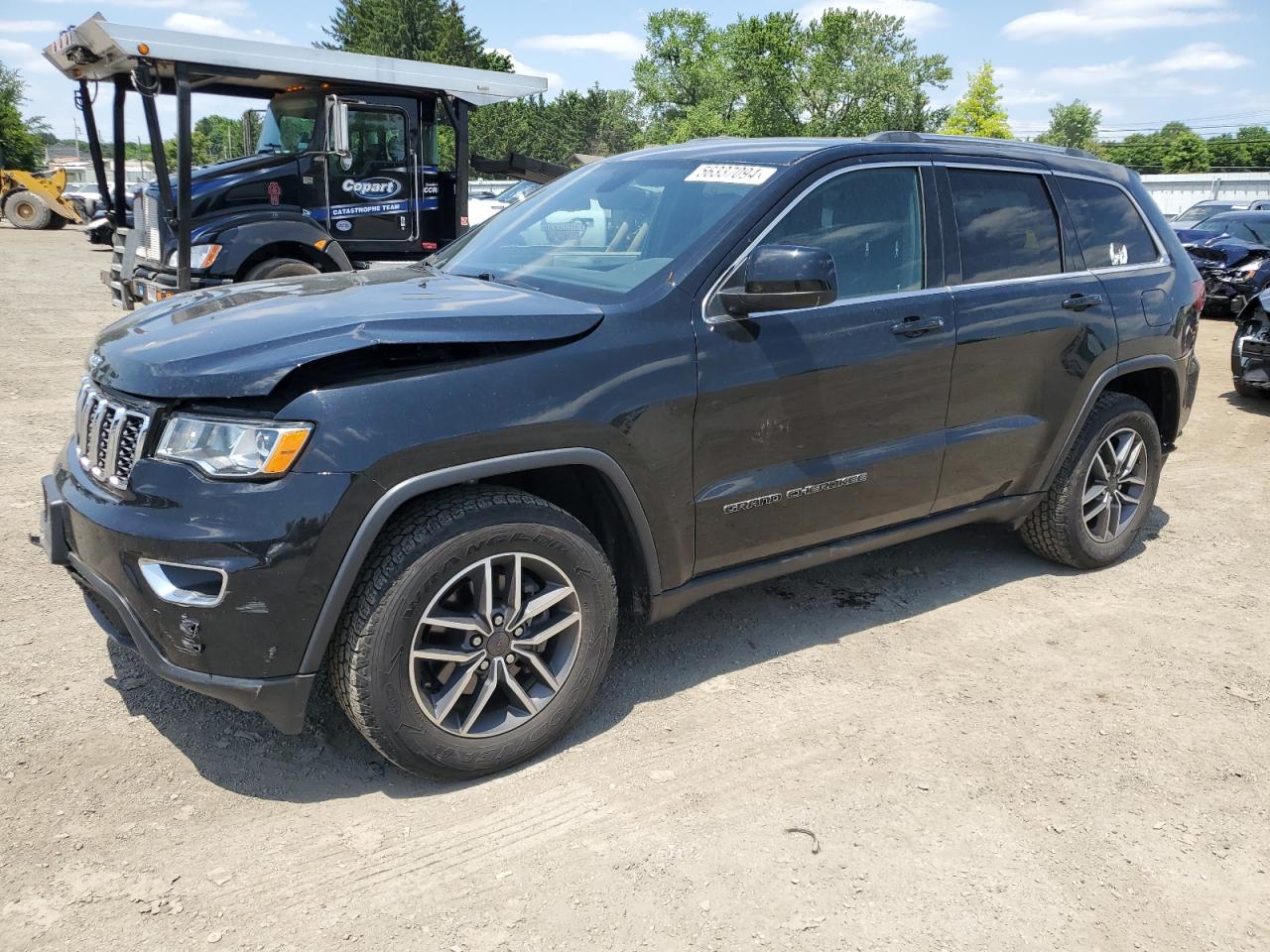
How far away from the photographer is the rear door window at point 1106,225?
434 cm

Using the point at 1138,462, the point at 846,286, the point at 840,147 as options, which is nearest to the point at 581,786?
the point at 846,286

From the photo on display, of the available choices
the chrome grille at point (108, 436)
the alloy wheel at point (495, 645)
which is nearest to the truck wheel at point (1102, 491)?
the alloy wheel at point (495, 645)

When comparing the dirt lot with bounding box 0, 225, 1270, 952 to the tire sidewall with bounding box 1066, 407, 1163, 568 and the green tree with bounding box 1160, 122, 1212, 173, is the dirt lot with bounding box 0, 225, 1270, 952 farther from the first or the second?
the green tree with bounding box 1160, 122, 1212, 173

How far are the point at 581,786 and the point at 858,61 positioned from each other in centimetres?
6947

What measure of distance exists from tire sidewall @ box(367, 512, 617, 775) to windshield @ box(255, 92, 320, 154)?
27.3 ft

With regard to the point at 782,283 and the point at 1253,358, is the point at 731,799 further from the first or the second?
the point at 1253,358

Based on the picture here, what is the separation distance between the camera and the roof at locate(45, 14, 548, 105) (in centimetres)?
845

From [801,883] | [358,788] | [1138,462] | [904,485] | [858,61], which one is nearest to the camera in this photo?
[801,883]

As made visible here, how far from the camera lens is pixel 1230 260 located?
45.0 ft

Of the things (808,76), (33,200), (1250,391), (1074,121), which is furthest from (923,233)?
(1074,121)

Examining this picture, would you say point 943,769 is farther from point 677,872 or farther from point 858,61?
point 858,61

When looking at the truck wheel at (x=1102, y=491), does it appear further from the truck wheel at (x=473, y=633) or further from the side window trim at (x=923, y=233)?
the truck wheel at (x=473, y=633)

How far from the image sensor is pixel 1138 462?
187 inches

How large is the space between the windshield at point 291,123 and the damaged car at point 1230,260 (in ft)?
36.2
